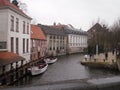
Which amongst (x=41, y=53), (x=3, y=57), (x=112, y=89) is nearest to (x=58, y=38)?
(x=41, y=53)

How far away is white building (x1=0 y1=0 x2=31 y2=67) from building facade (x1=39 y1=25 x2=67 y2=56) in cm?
2405

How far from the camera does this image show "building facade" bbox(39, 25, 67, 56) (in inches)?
2141

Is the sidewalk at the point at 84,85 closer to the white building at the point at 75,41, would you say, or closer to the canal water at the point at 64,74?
the canal water at the point at 64,74

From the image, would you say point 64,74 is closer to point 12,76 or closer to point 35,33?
point 12,76

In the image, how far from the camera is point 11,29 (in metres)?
23.2

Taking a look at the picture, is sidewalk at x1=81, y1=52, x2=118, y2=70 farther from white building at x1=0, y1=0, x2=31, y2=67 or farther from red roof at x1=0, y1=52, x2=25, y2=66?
red roof at x1=0, y1=52, x2=25, y2=66

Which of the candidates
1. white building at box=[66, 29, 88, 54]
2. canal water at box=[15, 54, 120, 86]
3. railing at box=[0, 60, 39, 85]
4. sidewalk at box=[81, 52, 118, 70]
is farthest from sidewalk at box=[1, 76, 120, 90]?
white building at box=[66, 29, 88, 54]

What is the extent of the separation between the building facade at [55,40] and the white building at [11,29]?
2405 centimetres

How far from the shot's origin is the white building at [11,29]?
22297 mm

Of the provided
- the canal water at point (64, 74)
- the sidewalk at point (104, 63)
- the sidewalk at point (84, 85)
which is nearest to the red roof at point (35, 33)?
the canal water at point (64, 74)

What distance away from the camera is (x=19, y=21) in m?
25.9

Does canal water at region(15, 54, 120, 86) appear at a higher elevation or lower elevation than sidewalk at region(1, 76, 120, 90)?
lower

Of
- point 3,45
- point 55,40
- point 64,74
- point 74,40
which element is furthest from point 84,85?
point 74,40

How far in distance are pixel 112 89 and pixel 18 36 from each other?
79.2 ft
